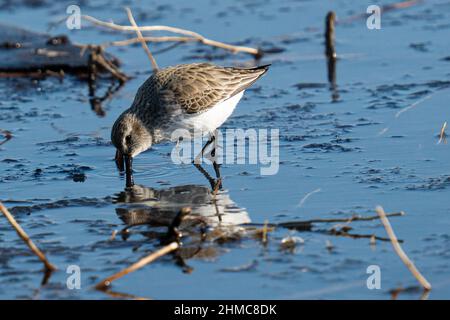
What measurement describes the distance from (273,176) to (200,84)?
1.40 metres

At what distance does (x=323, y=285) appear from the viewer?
19.9 feet

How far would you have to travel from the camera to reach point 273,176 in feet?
27.5

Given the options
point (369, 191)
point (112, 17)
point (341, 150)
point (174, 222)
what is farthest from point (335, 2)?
point (174, 222)

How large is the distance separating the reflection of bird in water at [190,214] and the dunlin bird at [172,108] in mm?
706

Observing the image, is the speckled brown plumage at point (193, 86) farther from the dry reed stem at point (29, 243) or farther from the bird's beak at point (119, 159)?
the dry reed stem at point (29, 243)

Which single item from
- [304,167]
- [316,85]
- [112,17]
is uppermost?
[112,17]

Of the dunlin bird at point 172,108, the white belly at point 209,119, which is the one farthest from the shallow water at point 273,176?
the white belly at point 209,119

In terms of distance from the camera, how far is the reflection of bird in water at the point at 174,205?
736cm

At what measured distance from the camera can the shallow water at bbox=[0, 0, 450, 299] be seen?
20.7 ft

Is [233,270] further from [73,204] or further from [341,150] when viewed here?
[341,150]

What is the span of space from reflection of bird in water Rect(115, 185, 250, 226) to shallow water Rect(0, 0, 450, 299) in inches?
1.1

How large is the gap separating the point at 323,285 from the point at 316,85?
17.6ft

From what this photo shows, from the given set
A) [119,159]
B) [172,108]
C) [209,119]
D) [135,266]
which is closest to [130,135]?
[119,159]

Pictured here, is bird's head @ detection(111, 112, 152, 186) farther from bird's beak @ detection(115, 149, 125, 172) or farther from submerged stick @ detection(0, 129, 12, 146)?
submerged stick @ detection(0, 129, 12, 146)
